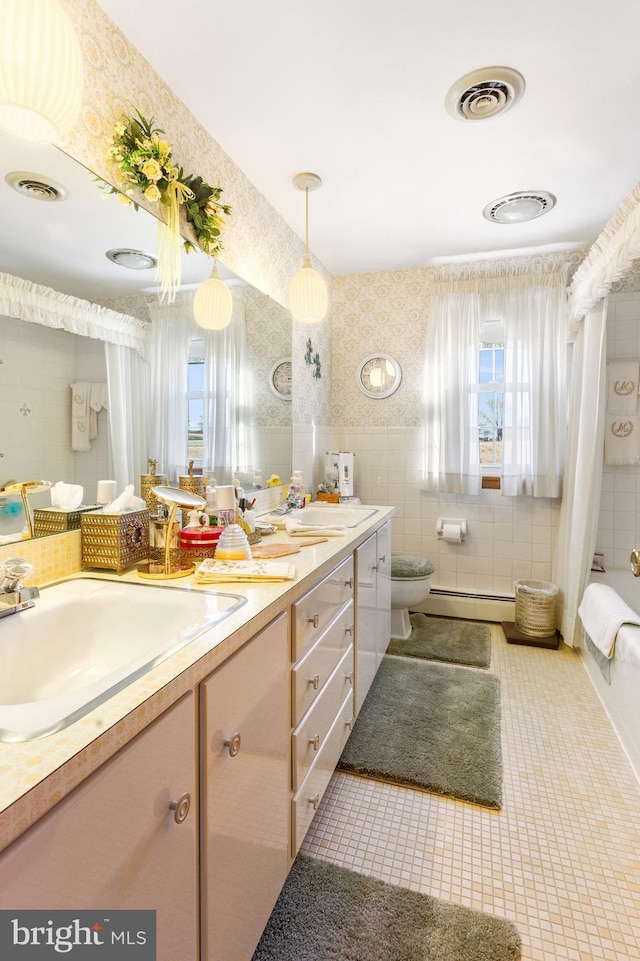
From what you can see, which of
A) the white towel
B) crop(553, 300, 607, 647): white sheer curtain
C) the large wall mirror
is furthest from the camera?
crop(553, 300, 607, 647): white sheer curtain

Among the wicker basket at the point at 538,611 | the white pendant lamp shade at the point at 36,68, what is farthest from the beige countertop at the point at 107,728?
the wicker basket at the point at 538,611

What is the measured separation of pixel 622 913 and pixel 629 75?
2.63 meters

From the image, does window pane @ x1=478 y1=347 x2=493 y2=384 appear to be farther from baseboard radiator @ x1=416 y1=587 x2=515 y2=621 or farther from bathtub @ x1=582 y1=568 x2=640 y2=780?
bathtub @ x1=582 y1=568 x2=640 y2=780

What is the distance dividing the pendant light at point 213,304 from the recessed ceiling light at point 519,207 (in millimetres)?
1562

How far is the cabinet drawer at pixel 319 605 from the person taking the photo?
1286 mm

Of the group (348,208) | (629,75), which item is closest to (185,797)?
(629,75)

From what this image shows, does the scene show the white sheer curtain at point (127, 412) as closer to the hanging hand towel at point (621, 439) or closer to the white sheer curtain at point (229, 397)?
the white sheer curtain at point (229, 397)

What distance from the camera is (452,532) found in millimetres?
3322

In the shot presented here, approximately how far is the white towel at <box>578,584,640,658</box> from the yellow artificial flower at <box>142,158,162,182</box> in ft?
8.14

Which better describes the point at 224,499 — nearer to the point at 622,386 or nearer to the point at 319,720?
the point at 319,720

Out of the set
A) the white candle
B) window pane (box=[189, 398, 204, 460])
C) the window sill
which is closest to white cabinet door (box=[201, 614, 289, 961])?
the white candle

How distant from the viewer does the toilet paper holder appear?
10.9 ft

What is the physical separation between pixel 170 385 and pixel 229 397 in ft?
1.52

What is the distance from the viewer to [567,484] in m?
2.95
